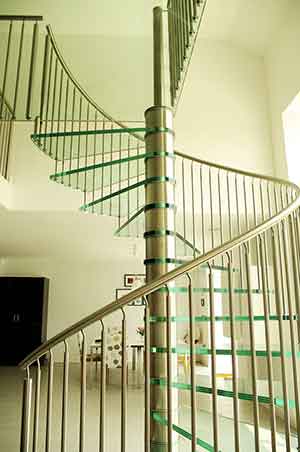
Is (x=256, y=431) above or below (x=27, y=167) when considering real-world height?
below

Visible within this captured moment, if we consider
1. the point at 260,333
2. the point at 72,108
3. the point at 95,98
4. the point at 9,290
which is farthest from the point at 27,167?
the point at 9,290

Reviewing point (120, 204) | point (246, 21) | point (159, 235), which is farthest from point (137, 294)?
point (246, 21)

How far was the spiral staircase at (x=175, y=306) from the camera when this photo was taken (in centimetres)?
209

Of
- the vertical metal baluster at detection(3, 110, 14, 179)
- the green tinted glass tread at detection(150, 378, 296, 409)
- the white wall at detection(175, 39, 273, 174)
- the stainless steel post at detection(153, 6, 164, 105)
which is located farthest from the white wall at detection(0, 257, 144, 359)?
the green tinted glass tread at detection(150, 378, 296, 409)

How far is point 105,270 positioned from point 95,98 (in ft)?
16.7

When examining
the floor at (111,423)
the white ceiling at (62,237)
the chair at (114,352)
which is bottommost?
the floor at (111,423)

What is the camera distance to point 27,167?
519 cm

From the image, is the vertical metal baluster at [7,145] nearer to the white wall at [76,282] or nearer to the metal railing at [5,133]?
the metal railing at [5,133]

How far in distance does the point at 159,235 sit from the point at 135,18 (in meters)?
4.48

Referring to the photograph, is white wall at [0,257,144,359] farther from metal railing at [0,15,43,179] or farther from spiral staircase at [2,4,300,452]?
metal railing at [0,15,43,179]

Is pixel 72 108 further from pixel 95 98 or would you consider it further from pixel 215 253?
pixel 215 253

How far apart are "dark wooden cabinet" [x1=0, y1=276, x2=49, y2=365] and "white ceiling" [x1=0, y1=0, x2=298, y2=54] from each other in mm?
5444

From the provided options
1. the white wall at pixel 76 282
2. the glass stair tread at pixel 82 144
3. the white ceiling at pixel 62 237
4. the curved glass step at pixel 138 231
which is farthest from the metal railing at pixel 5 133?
the white wall at pixel 76 282

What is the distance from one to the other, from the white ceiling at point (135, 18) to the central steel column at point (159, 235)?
307 cm
